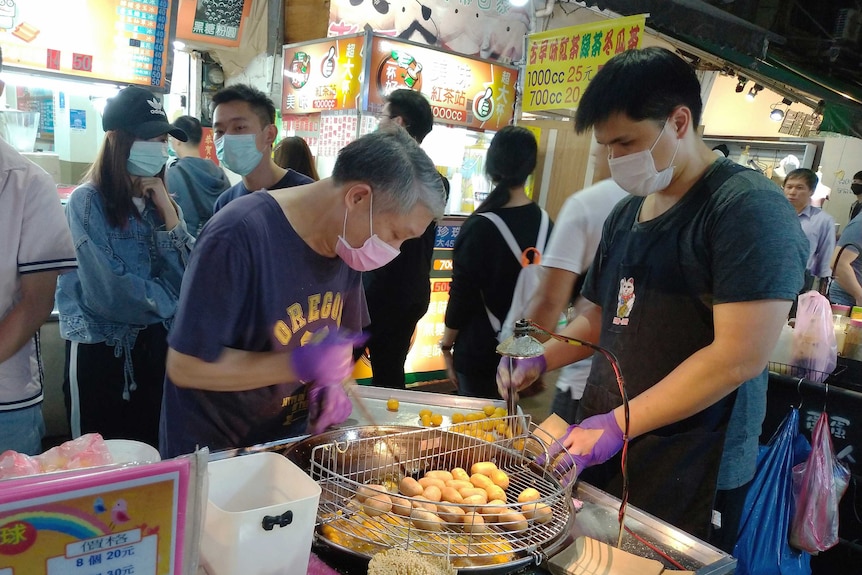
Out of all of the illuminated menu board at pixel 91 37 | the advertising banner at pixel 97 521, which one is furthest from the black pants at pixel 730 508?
Result: the illuminated menu board at pixel 91 37

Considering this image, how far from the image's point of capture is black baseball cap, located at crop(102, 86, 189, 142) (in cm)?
290

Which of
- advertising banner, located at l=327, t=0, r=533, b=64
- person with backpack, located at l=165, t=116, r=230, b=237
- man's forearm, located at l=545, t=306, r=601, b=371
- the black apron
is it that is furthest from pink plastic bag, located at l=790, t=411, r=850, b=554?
advertising banner, located at l=327, t=0, r=533, b=64

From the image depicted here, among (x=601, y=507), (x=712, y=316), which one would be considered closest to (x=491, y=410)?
(x=601, y=507)

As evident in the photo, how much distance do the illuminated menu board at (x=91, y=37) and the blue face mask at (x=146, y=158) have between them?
1.61 meters

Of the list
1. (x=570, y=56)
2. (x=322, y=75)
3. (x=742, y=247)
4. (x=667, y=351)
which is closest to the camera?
(x=742, y=247)

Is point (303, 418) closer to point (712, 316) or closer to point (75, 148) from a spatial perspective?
point (712, 316)

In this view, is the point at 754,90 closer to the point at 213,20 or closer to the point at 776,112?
the point at 776,112

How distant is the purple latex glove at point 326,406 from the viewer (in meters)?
1.94

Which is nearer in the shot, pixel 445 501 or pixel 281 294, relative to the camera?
pixel 445 501

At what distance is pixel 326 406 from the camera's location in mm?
1961

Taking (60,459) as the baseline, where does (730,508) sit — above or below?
below

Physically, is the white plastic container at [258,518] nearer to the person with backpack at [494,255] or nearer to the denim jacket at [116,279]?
the denim jacket at [116,279]

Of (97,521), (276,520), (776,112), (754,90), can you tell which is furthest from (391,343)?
(776,112)

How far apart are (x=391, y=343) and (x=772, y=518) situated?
2.30 meters
